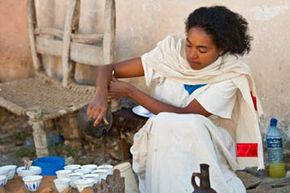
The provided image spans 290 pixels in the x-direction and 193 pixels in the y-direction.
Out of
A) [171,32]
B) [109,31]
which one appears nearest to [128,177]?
[109,31]

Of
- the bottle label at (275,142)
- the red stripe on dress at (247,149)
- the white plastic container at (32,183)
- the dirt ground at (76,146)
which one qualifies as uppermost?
the white plastic container at (32,183)

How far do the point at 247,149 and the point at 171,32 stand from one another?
1.73 meters

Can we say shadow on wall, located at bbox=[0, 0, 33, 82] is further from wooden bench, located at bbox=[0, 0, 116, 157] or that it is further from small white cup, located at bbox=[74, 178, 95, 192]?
small white cup, located at bbox=[74, 178, 95, 192]

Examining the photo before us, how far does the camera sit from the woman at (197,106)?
3945mm

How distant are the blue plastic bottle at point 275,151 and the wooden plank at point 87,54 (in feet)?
4.49

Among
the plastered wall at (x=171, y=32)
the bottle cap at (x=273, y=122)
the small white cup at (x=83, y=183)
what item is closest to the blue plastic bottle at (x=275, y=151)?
the bottle cap at (x=273, y=122)

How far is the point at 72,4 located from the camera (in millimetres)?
6078

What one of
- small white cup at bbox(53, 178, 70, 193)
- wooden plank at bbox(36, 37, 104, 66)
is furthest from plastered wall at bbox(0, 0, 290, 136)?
small white cup at bbox(53, 178, 70, 193)

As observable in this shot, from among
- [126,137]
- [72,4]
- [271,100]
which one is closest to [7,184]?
[126,137]

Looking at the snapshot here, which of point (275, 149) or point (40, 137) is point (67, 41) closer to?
point (40, 137)

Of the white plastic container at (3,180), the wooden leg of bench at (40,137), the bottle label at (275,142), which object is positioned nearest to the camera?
the white plastic container at (3,180)

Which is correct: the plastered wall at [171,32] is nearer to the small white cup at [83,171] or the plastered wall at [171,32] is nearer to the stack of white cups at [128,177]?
the stack of white cups at [128,177]

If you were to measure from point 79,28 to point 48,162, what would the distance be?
2.39 m

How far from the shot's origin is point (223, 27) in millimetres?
4016
